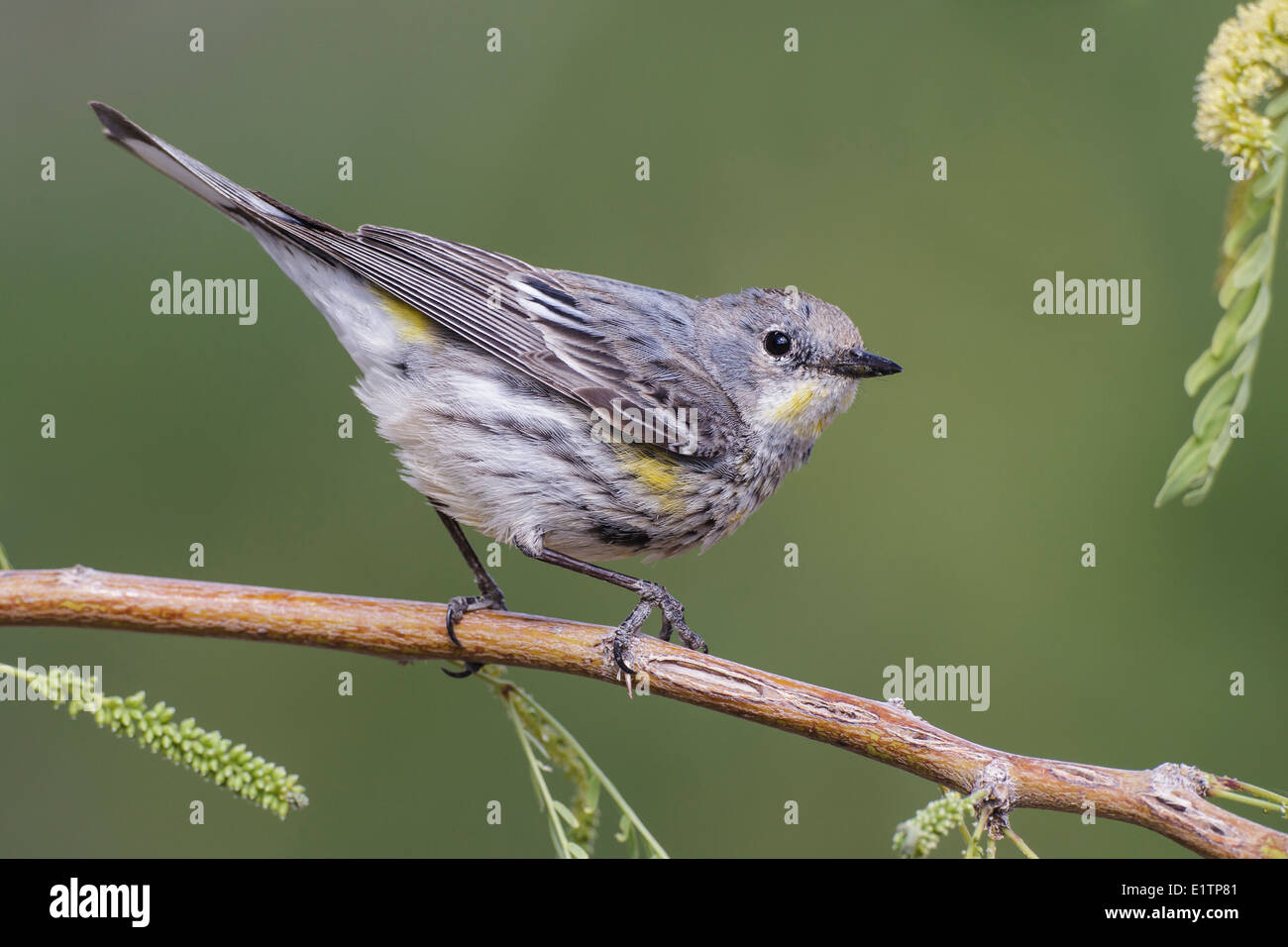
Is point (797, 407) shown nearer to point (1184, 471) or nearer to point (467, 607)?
point (467, 607)

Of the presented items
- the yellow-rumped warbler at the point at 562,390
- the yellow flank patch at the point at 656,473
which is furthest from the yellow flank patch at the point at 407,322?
the yellow flank patch at the point at 656,473

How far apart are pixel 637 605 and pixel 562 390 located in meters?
0.79

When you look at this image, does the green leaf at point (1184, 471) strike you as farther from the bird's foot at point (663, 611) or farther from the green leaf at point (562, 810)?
the bird's foot at point (663, 611)

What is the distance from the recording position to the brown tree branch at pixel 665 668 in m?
1.95

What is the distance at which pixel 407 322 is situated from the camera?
3.53 metres

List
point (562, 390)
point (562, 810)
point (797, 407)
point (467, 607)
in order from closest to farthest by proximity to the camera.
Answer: point (562, 810)
point (467, 607)
point (562, 390)
point (797, 407)

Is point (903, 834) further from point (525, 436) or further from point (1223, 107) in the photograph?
point (525, 436)

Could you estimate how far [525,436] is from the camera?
334 cm

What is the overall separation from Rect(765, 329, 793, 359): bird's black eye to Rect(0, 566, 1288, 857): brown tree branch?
4.24 feet

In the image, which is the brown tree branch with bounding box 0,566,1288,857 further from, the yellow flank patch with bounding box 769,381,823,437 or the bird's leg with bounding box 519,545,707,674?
the yellow flank patch with bounding box 769,381,823,437

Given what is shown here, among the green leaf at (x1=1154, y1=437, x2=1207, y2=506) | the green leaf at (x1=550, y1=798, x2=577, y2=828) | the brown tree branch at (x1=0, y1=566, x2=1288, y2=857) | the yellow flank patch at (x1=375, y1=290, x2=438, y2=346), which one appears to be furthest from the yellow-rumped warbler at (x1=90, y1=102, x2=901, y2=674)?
the green leaf at (x1=1154, y1=437, x2=1207, y2=506)

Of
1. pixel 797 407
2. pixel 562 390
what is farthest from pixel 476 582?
pixel 797 407

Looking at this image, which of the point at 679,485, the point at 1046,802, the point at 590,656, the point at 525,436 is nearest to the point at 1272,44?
the point at 1046,802

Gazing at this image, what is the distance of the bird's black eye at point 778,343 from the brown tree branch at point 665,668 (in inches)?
50.9
